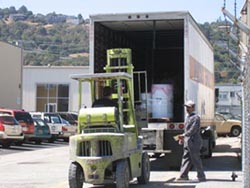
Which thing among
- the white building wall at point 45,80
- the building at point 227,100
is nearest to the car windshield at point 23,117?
the white building wall at point 45,80

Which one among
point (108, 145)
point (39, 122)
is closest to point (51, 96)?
point (39, 122)

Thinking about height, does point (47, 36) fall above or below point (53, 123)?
above

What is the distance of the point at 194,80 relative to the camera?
17859 mm

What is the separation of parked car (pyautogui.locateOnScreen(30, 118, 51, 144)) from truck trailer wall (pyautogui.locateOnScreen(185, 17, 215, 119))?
11039 millimetres

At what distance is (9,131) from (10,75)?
18.5m

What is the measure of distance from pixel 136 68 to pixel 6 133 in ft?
34.7

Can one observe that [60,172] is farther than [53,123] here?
No

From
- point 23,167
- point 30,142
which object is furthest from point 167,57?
point 30,142

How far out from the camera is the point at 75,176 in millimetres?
11812

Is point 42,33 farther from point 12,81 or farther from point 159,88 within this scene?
point 159,88

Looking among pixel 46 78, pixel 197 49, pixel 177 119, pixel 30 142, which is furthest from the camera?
pixel 46 78

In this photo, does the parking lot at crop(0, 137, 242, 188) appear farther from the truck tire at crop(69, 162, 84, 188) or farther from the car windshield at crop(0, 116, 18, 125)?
the car windshield at crop(0, 116, 18, 125)

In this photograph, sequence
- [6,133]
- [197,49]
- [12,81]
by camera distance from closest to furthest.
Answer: [197,49]
[6,133]
[12,81]

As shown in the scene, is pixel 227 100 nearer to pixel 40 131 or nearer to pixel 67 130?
pixel 67 130
